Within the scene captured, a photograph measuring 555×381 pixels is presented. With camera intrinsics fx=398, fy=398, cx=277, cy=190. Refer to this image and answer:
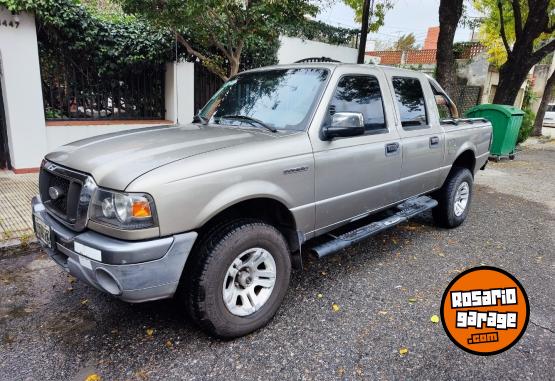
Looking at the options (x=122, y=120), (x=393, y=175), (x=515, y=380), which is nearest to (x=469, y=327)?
(x=515, y=380)

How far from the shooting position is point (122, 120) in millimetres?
7875

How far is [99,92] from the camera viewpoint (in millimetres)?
7594

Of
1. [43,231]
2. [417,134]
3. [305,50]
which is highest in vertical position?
[305,50]

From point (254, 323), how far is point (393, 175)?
2.00 m

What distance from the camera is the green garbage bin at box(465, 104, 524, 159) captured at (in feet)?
33.1

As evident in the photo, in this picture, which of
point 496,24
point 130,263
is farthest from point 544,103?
point 130,263

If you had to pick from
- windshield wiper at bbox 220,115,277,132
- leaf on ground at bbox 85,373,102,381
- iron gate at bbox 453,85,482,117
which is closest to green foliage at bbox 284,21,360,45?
iron gate at bbox 453,85,482,117

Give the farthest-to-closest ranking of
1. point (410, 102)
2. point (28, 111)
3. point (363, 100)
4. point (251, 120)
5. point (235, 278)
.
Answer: point (28, 111) < point (410, 102) < point (363, 100) < point (251, 120) < point (235, 278)

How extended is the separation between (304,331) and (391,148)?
1.88 metres

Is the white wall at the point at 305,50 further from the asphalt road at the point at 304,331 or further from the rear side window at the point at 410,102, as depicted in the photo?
the asphalt road at the point at 304,331

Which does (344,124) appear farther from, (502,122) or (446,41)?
(502,122)

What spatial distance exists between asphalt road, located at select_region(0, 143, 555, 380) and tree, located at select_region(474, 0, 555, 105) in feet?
29.8

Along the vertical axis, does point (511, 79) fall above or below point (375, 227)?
above

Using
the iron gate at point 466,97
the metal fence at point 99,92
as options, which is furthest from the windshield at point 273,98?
the iron gate at point 466,97
